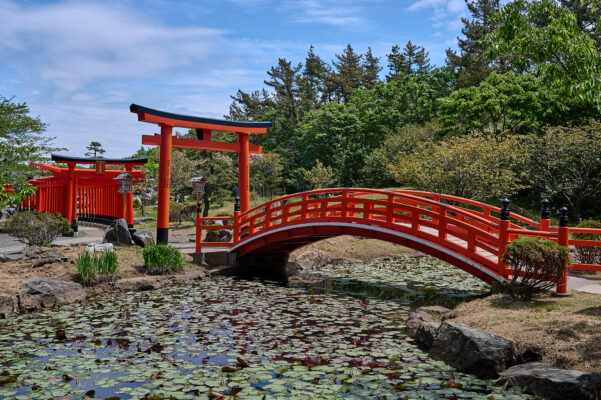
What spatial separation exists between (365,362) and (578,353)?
7.89 ft

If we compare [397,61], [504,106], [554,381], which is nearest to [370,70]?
[397,61]

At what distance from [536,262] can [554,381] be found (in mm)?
2358

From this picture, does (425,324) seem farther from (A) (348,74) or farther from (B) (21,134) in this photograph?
(A) (348,74)

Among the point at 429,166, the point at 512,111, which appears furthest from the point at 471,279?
the point at 512,111

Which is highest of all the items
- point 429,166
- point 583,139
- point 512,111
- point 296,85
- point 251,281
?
point 296,85

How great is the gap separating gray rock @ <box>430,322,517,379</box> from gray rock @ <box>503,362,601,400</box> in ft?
0.65

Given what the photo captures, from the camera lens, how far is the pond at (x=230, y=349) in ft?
16.9

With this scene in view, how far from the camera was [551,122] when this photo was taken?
2436 cm

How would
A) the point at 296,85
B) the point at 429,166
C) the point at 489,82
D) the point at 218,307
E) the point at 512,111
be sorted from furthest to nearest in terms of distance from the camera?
the point at 296,85
the point at 489,82
the point at 512,111
the point at 429,166
the point at 218,307

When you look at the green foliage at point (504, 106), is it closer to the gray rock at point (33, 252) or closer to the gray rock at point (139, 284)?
the gray rock at point (139, 284)

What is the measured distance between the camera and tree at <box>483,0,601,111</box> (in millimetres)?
7051

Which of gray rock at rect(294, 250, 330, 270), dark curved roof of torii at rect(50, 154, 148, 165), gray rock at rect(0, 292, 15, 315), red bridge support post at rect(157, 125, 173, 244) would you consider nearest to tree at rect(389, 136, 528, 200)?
gray rock at rect(294, 250, 330, 270)

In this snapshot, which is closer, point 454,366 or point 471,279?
point 454,366

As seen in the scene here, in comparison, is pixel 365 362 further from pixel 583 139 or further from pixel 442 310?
pixel 583 139
